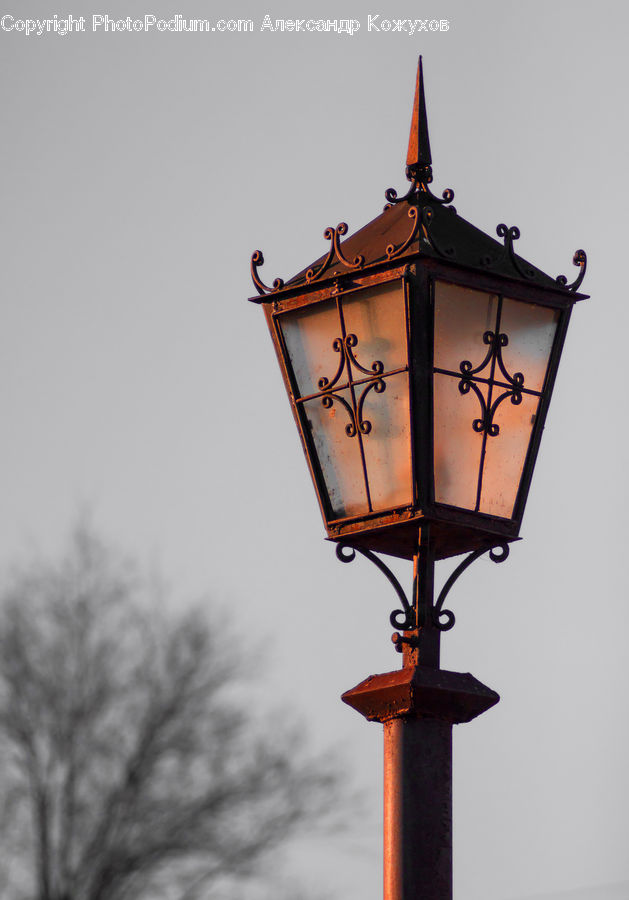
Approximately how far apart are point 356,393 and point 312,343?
204 mm

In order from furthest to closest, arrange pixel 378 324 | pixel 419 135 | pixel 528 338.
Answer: pixel 419 135 → pixel 528 338 → pixel 378 324

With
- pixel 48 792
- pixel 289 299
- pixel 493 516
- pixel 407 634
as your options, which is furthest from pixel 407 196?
pixel 48 792

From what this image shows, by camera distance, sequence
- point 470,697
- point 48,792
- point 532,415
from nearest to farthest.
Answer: point 470,697, point 532,415, point 48,792

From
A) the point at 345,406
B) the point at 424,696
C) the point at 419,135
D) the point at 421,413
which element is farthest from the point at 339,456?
the point at 419,135

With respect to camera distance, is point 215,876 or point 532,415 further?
point 215,876

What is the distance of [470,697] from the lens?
147 inches

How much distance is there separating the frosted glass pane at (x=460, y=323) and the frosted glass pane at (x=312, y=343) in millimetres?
265

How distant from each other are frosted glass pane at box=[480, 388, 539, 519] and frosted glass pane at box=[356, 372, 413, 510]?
210mm

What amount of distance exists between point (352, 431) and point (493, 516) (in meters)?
0.39

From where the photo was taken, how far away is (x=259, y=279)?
13.7 ft

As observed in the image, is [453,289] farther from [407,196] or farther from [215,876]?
[215,876]

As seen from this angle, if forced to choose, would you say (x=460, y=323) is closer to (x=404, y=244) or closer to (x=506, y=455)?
(x=404, y=244)

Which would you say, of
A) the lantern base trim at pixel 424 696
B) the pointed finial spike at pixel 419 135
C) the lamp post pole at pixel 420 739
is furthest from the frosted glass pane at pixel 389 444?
the pointed finial spike at pixel 419 135

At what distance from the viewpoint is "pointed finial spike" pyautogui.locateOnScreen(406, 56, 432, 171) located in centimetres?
420
